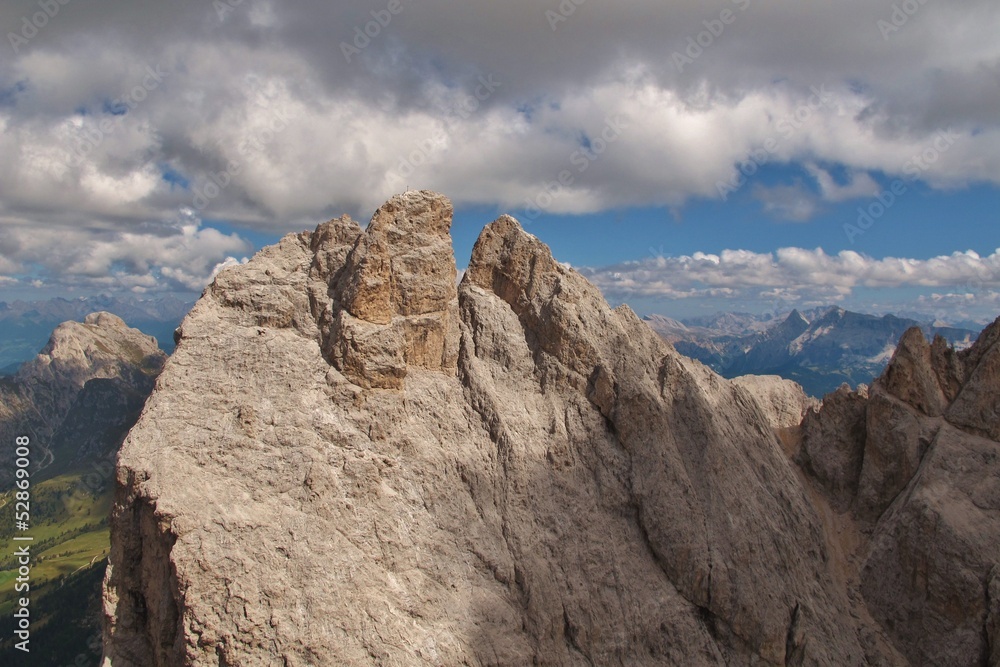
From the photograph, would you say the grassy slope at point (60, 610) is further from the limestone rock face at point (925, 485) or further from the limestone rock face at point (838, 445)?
the limestone rock face at point (925, 485)

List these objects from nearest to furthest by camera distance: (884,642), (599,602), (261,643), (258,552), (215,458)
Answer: (261,643)
(258,552)
(215,458)
(599,602)
(884,642)

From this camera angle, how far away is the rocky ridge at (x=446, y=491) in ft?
89.4

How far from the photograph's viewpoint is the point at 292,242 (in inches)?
1625

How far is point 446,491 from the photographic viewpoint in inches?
1307

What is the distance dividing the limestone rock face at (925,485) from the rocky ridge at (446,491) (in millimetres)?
1218

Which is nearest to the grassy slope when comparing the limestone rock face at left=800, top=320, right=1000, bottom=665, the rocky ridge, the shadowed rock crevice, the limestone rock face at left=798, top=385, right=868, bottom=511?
the shadowed rock crevice

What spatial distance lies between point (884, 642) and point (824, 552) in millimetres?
6326

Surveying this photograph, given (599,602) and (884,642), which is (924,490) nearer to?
(884,642)

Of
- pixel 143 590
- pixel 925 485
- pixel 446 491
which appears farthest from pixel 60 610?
pixel 925 485

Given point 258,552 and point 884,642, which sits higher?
point 258,552

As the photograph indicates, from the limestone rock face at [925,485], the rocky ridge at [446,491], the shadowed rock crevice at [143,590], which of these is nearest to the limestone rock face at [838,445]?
the limestone rock face at [925,485]

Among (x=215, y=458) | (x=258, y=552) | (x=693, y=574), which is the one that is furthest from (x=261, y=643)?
(x=693, y=574)

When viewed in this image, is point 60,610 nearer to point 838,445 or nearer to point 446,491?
point 446,491

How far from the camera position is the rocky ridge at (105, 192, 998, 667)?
27.2m
